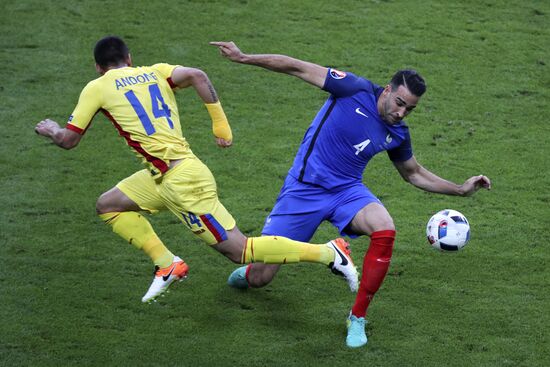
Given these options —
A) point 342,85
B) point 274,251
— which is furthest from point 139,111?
point 342,85

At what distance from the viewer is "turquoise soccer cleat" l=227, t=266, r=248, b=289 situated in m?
8.16

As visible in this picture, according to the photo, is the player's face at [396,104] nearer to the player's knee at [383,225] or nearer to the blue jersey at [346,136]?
the blue jersey at [346,136]

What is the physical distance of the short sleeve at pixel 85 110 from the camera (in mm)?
7160

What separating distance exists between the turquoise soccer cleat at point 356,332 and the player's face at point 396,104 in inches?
60.5

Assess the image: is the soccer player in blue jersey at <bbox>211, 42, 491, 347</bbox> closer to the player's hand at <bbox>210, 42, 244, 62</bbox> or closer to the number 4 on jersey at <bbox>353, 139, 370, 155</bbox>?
the number 4 on jersey at <bbox>353, 139, 370, 155</bbox>

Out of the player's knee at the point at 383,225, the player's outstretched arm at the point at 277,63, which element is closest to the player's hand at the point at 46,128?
the player's outstretched arm at the point at 277,63

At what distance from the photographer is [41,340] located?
7.25m

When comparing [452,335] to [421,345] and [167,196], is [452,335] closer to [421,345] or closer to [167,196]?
[421,345]

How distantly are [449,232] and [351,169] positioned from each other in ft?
3.05

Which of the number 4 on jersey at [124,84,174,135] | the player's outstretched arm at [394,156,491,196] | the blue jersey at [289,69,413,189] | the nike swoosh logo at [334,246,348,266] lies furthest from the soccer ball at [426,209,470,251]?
the number 4 on jersey at [124,84,174,135]

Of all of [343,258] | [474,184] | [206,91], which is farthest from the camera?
[474,184]

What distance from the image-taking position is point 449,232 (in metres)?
7.80

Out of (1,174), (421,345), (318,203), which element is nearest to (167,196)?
(318,203)

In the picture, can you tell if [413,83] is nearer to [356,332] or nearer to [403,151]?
[403,151]
